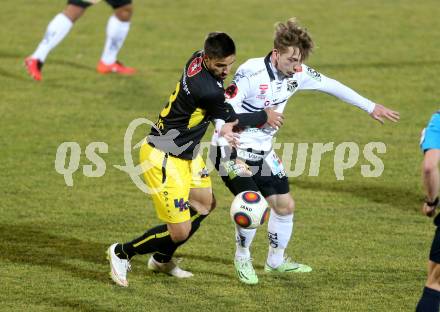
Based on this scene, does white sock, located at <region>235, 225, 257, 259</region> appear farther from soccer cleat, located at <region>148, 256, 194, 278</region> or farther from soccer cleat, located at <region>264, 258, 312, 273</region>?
soccer cleat, located at <region>148, 256, 194, 278</region>

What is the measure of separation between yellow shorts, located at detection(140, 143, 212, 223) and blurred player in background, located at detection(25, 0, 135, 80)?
7248 mm

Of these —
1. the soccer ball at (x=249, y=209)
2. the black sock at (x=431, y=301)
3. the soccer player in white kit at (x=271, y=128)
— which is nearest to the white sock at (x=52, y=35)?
the soccer player in white kit at (x=271, y=128)

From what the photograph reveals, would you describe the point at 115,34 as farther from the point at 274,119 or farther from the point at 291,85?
Result: the point at 274,119

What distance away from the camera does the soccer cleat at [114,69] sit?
1589 cm

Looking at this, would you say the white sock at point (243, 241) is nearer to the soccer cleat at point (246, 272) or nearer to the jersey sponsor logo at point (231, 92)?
the soccer cleat at point (246, 272)

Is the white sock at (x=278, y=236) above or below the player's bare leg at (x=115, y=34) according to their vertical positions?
below

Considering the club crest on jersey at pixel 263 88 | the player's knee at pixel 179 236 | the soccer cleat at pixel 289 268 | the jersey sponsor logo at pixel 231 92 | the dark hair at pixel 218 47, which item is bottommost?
the soccer cleat at pixel 289 268

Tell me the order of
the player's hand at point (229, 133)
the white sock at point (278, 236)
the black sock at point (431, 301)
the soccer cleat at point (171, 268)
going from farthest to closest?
the white sock at point (278, 236), the soccer cleat at point (171, 268), the player's hand at point (229, 133), the black sock at point (431, 301)

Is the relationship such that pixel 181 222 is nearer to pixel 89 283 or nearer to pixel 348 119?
pixel 89 283

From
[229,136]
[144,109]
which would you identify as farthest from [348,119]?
[229,136]

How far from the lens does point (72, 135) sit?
12.9 m

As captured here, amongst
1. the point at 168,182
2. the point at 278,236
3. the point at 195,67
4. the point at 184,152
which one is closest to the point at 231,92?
the point at 195,67

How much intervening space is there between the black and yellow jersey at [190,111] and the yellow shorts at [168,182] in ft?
0.23

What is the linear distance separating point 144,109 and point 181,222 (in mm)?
6412
